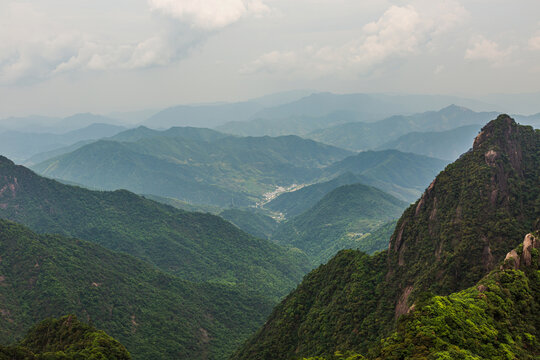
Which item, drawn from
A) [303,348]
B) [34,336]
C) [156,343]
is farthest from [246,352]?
[34,336]

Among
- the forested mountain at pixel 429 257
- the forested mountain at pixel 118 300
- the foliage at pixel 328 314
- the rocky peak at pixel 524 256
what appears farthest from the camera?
the forested mountain at pixel 118 300

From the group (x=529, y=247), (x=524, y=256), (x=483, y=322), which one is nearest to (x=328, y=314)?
(x=524, y=256)

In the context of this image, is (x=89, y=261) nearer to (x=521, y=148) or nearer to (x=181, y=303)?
(x=181, y=303)

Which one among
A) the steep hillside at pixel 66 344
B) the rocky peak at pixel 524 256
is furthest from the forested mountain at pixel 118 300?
the rocky peak at pixel 524 256

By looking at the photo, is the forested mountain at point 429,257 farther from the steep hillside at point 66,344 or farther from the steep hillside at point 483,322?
the steep hillside at point 66,344

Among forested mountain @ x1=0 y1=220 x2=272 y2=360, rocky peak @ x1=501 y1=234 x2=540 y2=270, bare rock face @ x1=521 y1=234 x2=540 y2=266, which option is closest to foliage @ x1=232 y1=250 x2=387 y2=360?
rocky peak @ x1=501 y1=234 x2=540 y2=270

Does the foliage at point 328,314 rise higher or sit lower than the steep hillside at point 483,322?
lower

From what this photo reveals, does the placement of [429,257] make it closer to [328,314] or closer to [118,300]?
[328,314]
